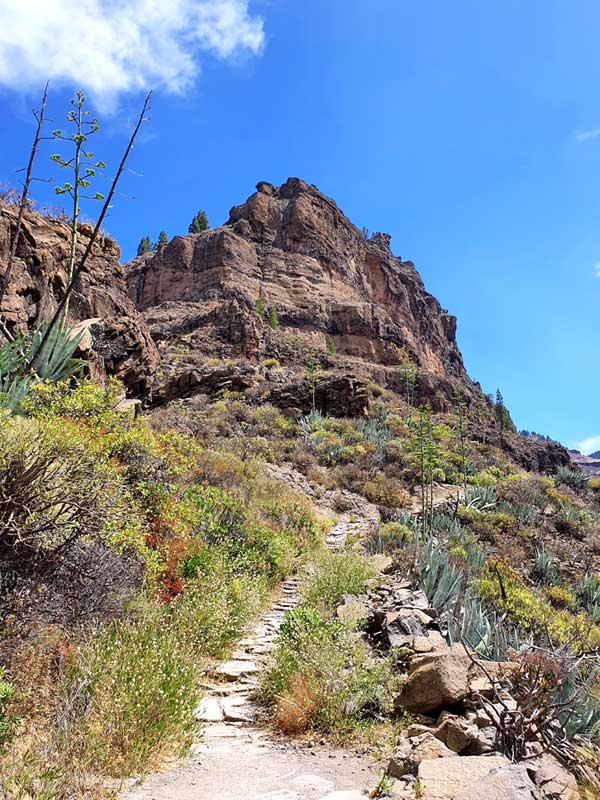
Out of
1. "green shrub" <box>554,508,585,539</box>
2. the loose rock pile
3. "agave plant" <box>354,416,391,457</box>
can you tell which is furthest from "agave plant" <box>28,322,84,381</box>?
"green shrub" <box>554,508,585,539</box>

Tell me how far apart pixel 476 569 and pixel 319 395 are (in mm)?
15953

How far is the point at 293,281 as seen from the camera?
62188 millimetres

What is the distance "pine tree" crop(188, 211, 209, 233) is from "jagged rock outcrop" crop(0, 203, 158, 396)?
5906cm

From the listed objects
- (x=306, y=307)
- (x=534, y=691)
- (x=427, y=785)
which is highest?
(x=306, y=307)

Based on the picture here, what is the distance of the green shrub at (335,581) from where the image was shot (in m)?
6.84

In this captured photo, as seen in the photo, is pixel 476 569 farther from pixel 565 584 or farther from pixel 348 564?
pixel 348 564

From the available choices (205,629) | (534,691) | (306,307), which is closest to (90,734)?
(205,629)

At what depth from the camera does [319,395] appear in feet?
84.1

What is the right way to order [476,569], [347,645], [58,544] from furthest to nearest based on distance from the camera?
[476,569] → [347,645] → [58,544]

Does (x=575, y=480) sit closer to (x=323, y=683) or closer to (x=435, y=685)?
(x=435, y=685)

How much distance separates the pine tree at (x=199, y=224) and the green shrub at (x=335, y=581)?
6905 cm

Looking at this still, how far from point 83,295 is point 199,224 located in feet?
205

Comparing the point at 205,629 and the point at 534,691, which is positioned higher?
the point at 534,691

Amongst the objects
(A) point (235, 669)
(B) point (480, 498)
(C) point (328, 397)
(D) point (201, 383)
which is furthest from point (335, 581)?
(D) point (201, 383)
